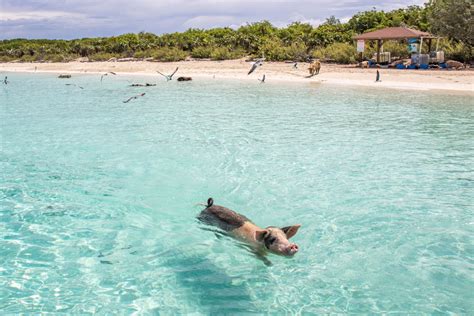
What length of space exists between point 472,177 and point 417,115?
9.38 metres

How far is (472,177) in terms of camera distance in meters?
9.91

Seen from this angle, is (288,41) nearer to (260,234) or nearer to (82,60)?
(82,60)

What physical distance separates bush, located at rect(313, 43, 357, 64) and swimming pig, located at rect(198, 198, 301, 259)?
1452 inches

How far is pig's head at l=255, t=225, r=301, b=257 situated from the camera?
504 cm

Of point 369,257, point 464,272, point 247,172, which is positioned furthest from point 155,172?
point 464,272

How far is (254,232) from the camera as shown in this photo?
554 cm

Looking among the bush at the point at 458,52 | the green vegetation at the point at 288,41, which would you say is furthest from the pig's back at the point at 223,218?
the bush at the point at 458,52

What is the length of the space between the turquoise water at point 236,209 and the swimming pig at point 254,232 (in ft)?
1.28

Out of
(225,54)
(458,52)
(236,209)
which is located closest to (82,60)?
(225,54)

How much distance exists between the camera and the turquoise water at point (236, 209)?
5383 millimetres

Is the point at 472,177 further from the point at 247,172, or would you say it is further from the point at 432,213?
the point at 247,172

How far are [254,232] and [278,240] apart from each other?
479 millimetres

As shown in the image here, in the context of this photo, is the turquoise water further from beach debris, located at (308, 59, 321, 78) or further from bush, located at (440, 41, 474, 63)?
bush, located at (440, 41, 474, 63)

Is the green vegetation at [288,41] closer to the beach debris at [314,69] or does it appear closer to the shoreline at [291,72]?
the shoreline at [291,72]
